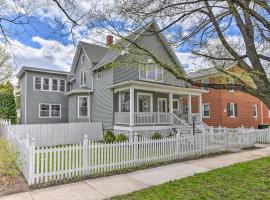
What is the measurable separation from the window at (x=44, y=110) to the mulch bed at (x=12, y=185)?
57.5 feet

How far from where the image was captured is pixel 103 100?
19.1m

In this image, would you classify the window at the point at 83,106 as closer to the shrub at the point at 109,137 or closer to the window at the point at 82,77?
the window at the point at 82,77

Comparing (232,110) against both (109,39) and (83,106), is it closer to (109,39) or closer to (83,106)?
(83,106)

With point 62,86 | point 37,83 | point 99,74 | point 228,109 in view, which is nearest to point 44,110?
point 37,83

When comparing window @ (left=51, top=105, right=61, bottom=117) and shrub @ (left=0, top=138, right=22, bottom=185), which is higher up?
window @ (left=51, top=105, right=61, bottom=117)

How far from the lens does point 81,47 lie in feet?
73.3

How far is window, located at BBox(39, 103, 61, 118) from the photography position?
79.6 ft

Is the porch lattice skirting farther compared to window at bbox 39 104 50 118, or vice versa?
window at bbox 39 104 50 118

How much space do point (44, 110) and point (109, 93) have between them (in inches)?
388

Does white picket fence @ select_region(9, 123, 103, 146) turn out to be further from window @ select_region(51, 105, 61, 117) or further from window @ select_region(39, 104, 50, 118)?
window @ select_region(39, 104, 50, 118)

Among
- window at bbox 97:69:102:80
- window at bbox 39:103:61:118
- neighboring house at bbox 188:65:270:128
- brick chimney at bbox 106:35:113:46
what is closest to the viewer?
brick chimney at bbox 106:35:113:46

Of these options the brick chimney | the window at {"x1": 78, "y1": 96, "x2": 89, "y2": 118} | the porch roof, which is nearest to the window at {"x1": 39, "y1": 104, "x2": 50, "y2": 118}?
the window at {"x1": 78, "y1": 96, "x2": 89, "y2": 118}

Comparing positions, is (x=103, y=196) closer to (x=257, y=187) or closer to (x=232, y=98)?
(x=257, y=187)

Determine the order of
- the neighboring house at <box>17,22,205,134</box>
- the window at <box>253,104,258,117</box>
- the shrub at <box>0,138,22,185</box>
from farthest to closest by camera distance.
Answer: the window at <box>253,104,258,117</box> → the neighboring house at <box>17,22,205,134</box> → the shrub at <box>0,138,22,185</box>
